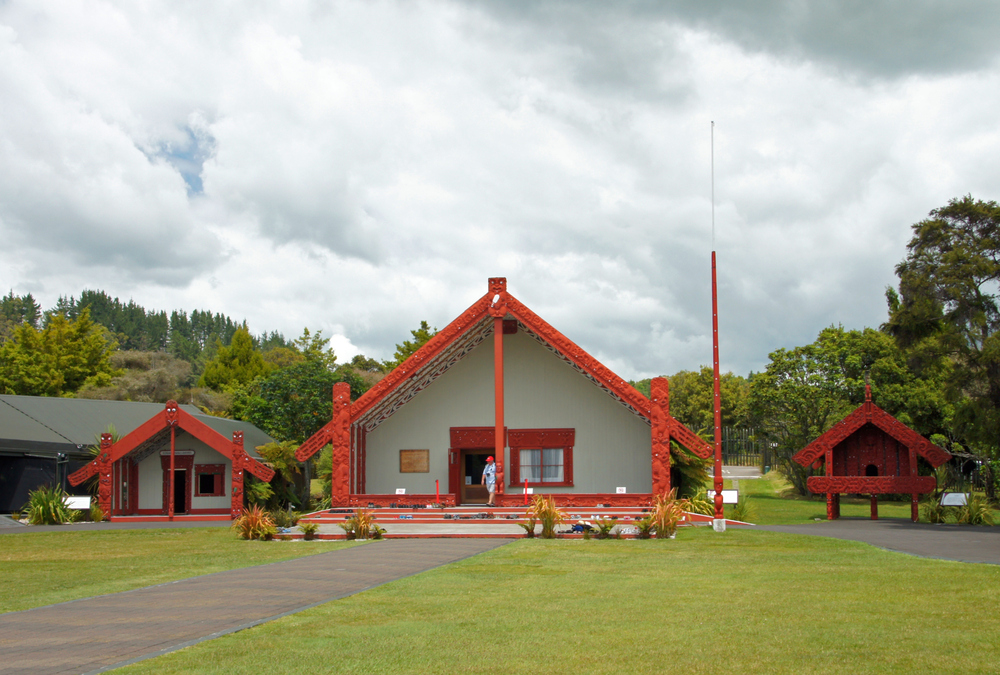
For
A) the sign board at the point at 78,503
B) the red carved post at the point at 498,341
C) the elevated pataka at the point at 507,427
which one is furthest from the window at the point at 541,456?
the sign board at the point at 78,503

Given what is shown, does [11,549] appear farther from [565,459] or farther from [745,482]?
[745,482]

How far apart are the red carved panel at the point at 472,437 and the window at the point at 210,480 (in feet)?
26.8

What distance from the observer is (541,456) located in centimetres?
2767

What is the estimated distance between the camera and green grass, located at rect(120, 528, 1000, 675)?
6324 millimetres

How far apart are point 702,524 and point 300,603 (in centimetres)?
1349

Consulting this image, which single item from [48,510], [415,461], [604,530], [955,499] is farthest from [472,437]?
[955,499]

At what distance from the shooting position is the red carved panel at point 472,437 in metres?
27.7

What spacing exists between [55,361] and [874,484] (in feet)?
173

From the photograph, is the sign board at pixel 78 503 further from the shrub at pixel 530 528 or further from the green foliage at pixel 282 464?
the shrub at pixel 530 528

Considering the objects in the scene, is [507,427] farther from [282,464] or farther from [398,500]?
[282,464]

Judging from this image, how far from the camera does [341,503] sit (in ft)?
81.3

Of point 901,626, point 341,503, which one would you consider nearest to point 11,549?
point 341,503

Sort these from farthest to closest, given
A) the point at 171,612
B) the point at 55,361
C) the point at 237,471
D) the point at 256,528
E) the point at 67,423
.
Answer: the point at 55,361 → the point at 67,423 → the point at 237,471 → the point at 256,528 → the point at 171,612

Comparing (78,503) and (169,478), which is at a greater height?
(169,478)
